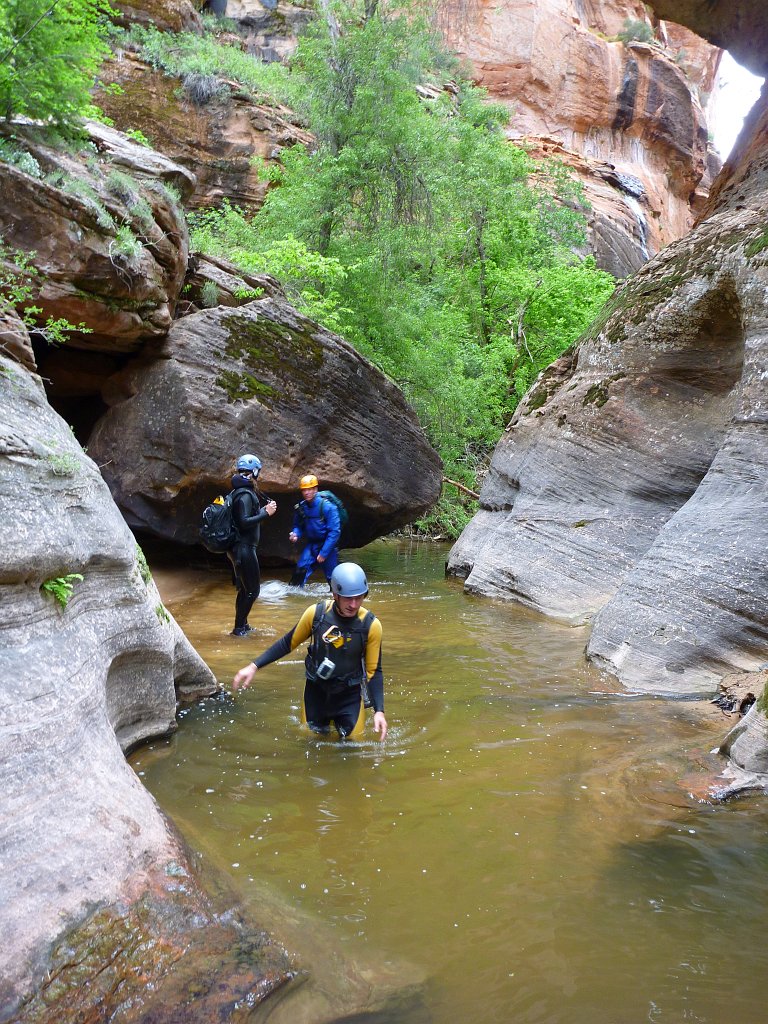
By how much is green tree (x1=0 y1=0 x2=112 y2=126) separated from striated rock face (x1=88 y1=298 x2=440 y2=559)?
10.7 feet

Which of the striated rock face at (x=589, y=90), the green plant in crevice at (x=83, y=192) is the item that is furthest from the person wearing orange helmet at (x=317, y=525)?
the striated rock face at (x=589, y=90)

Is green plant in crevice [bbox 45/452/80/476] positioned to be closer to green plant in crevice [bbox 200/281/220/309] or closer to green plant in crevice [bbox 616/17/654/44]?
green plant in crevice [bbox 200/281/220/309]

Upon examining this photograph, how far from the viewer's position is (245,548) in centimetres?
872

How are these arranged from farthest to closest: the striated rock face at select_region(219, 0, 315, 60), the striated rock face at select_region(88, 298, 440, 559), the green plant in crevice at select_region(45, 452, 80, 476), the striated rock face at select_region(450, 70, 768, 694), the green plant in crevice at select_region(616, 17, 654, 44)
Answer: the green plant in crevice at select_region(616, 17, 654, 44) < the striated rock face at select_region(219, 0, 315, 60) < the striated rock face at select_region(88, 298, 440, 559) < the striated rock face at select_region(450, 70, 768, 694) < the green plant in crevice at select_region(45, 452, 80, 476)

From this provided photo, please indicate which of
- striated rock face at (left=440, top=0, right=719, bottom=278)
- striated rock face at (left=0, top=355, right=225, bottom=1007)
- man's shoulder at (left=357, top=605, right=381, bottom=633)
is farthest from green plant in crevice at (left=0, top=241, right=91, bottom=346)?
striated rock face at (left=440, top=0, right=719, bottom=278)

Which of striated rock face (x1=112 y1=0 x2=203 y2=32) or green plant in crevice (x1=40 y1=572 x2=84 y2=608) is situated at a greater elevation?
striated rock face (x1=112 y1=0 x2=203 y2=32)

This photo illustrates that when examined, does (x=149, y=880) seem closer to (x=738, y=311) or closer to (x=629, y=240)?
(x=738, y=311)

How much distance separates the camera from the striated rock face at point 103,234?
29.8 feet

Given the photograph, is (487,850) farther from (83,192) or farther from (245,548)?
(83,192)

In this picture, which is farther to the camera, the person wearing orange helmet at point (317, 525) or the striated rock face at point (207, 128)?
the striated rock face at point (207, 128)

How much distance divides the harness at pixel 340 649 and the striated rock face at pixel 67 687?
1092mm

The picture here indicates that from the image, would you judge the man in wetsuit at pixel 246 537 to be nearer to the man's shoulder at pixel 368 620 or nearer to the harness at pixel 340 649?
the harness at pixel 340 649

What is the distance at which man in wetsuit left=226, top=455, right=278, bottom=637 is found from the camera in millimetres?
8664

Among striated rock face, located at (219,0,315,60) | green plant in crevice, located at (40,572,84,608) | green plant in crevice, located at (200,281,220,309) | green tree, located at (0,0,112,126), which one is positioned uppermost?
striated rock face, located at (219,0,315,60)
